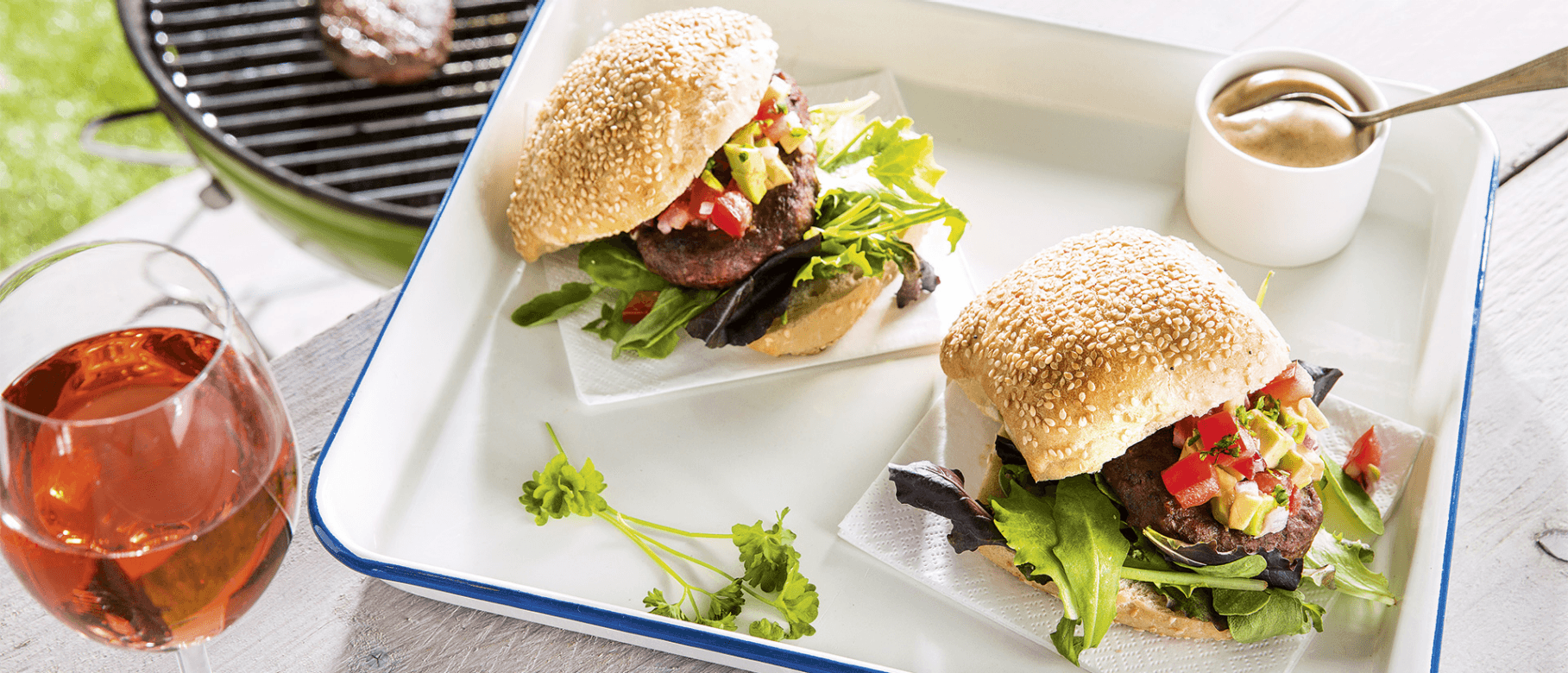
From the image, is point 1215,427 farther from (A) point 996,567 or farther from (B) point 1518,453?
(B) point 1518,453

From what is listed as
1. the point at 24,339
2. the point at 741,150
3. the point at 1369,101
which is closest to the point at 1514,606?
the point at 1369,101

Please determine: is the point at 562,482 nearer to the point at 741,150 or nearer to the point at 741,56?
the point at 741,150

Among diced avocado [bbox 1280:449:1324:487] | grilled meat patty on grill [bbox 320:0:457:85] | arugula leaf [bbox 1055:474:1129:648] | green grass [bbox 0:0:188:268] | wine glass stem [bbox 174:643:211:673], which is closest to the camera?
wine glass stem [bbox 174:643:211:673]

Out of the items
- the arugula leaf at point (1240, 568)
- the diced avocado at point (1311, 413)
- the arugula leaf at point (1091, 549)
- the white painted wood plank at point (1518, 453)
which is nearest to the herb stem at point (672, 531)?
the arugula leaf at point (1091, 549)

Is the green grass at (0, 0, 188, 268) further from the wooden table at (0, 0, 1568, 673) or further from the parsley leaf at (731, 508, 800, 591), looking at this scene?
the parsley leaf at (731, 508, 800, 591)

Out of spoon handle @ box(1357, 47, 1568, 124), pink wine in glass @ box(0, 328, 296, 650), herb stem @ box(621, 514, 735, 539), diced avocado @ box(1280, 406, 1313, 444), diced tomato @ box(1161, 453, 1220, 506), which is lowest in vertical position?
herb stem @ box(621, 514, 735, 539)

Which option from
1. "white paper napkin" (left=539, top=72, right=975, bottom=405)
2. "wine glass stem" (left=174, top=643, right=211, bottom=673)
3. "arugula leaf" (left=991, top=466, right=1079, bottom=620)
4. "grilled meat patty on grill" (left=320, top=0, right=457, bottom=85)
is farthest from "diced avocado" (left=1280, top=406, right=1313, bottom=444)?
"grilled meat patty on grill" (left=320, top=0, right=457, bottom=85)
